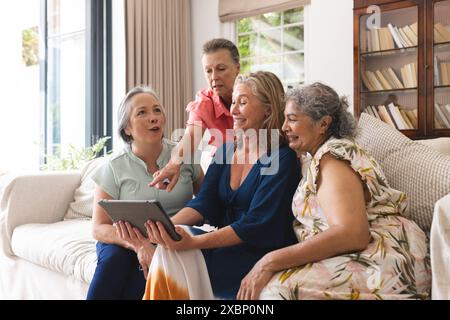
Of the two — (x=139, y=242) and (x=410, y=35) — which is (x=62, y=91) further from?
(x=139, y=242)

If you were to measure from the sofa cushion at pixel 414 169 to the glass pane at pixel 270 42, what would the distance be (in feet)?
8.78

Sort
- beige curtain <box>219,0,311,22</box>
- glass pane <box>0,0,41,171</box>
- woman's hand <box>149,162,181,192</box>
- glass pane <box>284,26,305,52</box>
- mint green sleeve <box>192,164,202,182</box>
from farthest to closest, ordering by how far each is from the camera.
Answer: glass pane <box>0,0,41,171</box> < glass pane <box>284,26,305,52</box> < beige curtain <box>219,0,311,22</box> < mint green sleeve <box>192,164,202,182</box> < woman's hand <box>149,162,181,192</box>

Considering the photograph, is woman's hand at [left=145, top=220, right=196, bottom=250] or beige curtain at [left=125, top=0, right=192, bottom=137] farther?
beige curtain at [left=125, top=0, right=192, bottom=137]

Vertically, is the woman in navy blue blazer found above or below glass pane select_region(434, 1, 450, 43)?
below

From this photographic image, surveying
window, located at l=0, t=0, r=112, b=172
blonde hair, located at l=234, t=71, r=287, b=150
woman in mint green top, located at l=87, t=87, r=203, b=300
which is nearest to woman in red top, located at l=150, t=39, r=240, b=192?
woman in mint green top, located at l=87, t=87, r=203, b=300

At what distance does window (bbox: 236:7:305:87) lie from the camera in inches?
163

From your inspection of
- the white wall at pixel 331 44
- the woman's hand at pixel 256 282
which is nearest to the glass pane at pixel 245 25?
the white wall at pixel 331 44

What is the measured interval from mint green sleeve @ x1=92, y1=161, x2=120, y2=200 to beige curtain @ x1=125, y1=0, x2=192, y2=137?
2.31m

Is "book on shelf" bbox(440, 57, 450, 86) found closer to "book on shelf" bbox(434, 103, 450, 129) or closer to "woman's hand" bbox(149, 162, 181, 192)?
"book on shelf" bbox(434, 103, 450, 129)

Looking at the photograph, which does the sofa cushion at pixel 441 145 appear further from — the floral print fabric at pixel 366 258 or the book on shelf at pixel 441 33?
the book on shelf at pixel 441 33

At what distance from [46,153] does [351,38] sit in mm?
2712

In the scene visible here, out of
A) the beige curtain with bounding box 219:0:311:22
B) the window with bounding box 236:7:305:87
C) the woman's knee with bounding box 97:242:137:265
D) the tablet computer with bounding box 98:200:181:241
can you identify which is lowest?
the woman's knee with bounding box 97:242:137:265

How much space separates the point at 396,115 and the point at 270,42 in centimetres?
143
